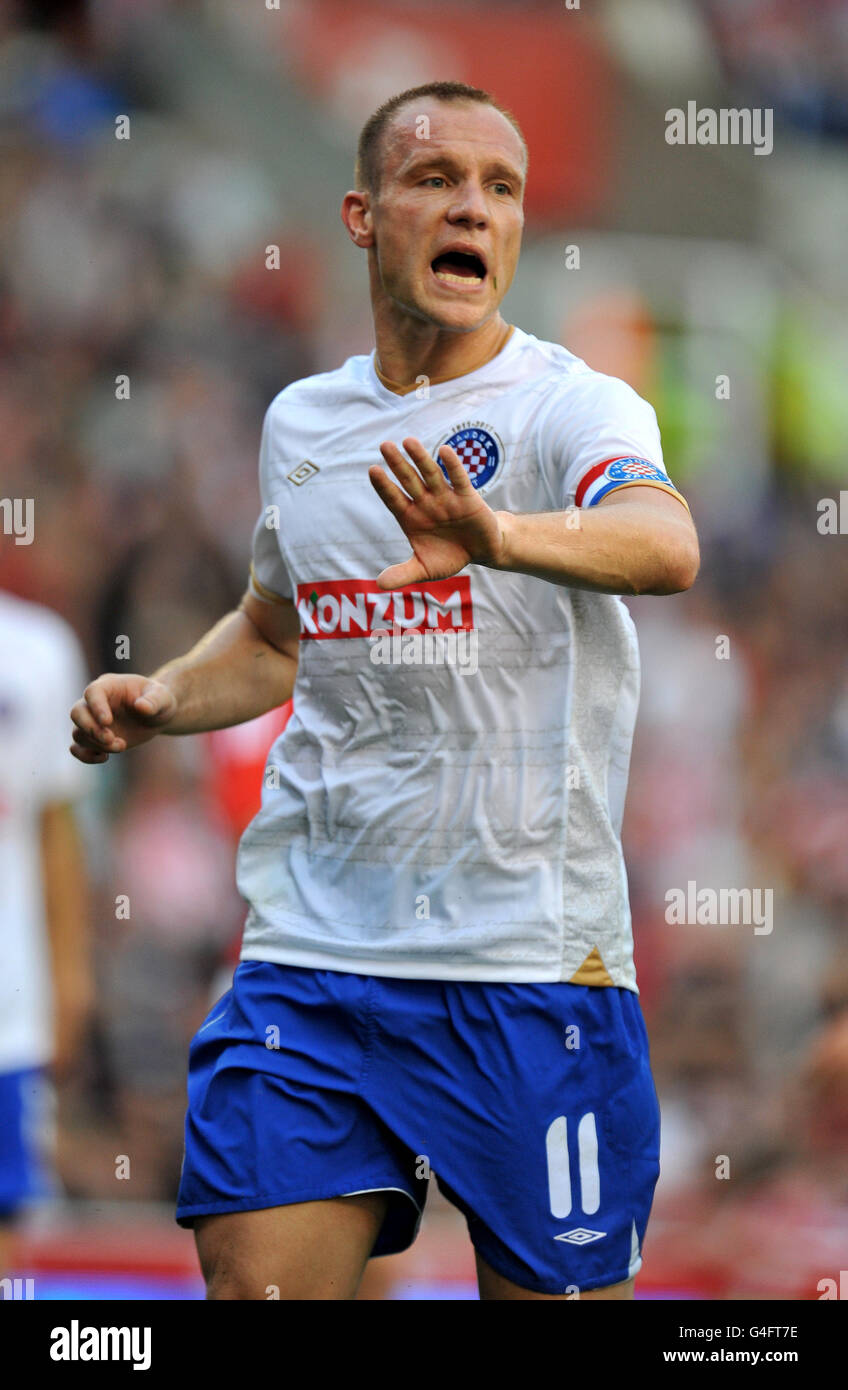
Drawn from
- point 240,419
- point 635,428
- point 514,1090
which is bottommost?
point 514,1090

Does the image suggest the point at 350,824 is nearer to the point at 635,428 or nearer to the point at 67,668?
the point at 635,428

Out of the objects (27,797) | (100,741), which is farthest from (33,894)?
(100,741)

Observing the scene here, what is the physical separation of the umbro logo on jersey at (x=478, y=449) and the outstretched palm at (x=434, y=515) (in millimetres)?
512

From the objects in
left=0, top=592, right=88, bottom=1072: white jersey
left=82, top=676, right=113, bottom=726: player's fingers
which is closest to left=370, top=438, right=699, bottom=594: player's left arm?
left=82, top=676, right=113, bottom=726: player's fingers

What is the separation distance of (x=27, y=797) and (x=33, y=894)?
26 centimetres

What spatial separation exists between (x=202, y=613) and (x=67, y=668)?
12.0 feet

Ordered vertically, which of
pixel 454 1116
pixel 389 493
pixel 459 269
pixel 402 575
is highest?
pixel 459 269

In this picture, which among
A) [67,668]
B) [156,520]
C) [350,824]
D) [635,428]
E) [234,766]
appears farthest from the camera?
[156,520]

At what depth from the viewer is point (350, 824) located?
10.4 feet

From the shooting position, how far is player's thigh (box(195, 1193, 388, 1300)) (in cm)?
293

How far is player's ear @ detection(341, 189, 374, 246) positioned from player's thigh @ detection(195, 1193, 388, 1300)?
69.4 inches

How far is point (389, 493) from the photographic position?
254 cm

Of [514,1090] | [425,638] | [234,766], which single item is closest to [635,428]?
[425,638]

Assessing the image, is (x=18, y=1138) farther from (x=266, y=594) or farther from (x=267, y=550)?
(x=267, y=550)
